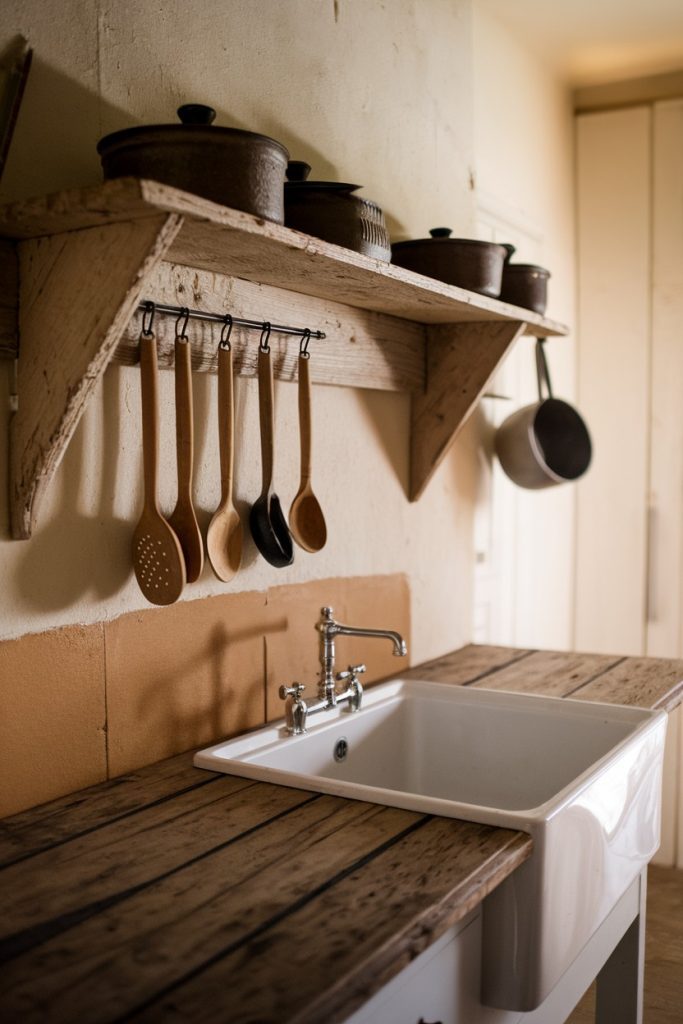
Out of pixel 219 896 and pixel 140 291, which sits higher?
pixel 140 291

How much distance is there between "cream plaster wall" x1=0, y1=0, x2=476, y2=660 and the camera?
4.32 feet

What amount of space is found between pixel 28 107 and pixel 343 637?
111 centimetres

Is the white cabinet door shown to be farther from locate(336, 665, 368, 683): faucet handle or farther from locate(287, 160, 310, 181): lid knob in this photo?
locate(287, 160, 310, 181): lid knob

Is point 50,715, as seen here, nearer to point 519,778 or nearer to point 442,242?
point 519,778

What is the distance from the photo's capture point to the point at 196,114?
4.01 ft

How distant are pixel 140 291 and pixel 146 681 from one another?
2.05ft

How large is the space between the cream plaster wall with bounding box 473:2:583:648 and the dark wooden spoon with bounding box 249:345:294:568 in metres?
1.04

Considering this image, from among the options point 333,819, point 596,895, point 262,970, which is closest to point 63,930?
point 262,970

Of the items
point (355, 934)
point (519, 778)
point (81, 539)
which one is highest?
point (81, 539)

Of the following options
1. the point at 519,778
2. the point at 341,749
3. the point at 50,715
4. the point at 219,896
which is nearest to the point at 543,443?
the point at 519,778

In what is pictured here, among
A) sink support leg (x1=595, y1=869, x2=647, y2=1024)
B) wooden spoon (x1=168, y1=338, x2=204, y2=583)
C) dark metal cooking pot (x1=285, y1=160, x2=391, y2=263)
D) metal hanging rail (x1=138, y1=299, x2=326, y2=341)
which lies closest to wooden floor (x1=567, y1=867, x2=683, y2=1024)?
sink support leg (x1=595, y1=869, x2=647, y2=1024)

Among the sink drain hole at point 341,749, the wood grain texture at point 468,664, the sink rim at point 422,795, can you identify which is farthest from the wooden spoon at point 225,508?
the wood grain texture at point 468,664

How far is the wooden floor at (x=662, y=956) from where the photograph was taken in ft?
8.11

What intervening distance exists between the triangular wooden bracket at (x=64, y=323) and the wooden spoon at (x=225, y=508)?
330 mm
